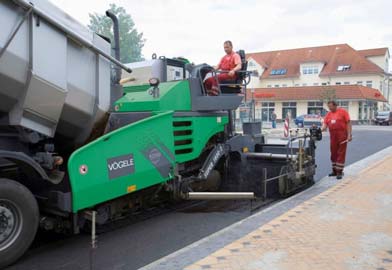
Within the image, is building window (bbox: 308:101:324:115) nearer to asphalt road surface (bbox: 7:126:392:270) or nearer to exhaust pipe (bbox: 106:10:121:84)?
asphalt road surface (bbox: 7:126:392:270)

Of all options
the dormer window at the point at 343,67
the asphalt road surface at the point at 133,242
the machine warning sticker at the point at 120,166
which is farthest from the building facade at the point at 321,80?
the machine warning sticker at the point at 120,166

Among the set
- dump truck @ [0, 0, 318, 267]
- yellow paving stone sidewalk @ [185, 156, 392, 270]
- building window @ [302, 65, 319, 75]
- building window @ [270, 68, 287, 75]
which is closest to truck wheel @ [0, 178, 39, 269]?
dump truck @ [0, 0, 318, 267]

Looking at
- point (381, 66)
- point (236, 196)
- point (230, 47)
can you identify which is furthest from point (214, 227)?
point (381, 66)

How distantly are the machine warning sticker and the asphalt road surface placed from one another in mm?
825

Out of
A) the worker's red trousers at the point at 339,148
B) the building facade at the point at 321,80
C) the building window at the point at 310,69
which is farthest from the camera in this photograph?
the building window at the point at 310,69

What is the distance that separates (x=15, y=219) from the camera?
378cm

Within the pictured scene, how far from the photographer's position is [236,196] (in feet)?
18.5

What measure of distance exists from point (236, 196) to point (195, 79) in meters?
1.75

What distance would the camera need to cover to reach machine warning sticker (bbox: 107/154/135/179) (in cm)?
428

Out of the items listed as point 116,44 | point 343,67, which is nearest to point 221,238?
point 116,44

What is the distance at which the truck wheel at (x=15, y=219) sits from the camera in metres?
3.68

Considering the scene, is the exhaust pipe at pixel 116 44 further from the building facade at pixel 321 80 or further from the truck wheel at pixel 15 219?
the building facade at pixel 321 80

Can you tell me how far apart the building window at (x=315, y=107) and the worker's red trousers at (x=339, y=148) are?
121 feet

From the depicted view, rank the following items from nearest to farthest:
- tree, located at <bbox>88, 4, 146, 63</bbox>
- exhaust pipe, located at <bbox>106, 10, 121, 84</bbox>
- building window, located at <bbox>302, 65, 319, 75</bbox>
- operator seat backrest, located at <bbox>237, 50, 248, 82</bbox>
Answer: exhaust pipe, located at <bbox>106, 10, 121, 84</bbox>
operator seat backrest, located at <bbox>237, 50, 248, 82</bbox>
building window, located at <bbox>302, 65, 319, 75</bbox>
tree, located at <bbox>88, 4, 146, 63</bbox>
